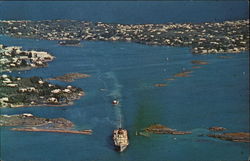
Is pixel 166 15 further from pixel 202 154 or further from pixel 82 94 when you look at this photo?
pixel 202 154

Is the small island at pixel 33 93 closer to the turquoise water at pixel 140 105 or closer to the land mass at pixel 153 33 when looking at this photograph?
the turquoise water at pixel 140 105

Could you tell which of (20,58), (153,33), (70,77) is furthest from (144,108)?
(153,33)

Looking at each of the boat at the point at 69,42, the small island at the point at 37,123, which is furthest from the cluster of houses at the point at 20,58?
the small island at the point at 37,123

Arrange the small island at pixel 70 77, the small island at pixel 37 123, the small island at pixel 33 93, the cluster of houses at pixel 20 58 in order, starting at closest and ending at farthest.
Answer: the small island at pixel 37 123
the small island at pixel 33 93
the small island at pixel 70 77
the cluster of houses at pixel 20 58

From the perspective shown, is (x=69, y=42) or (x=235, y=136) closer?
(x=235, y=136)

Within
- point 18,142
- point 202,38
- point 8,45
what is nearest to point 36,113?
point 18,142

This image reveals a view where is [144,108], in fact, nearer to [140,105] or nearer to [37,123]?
[140,105]
